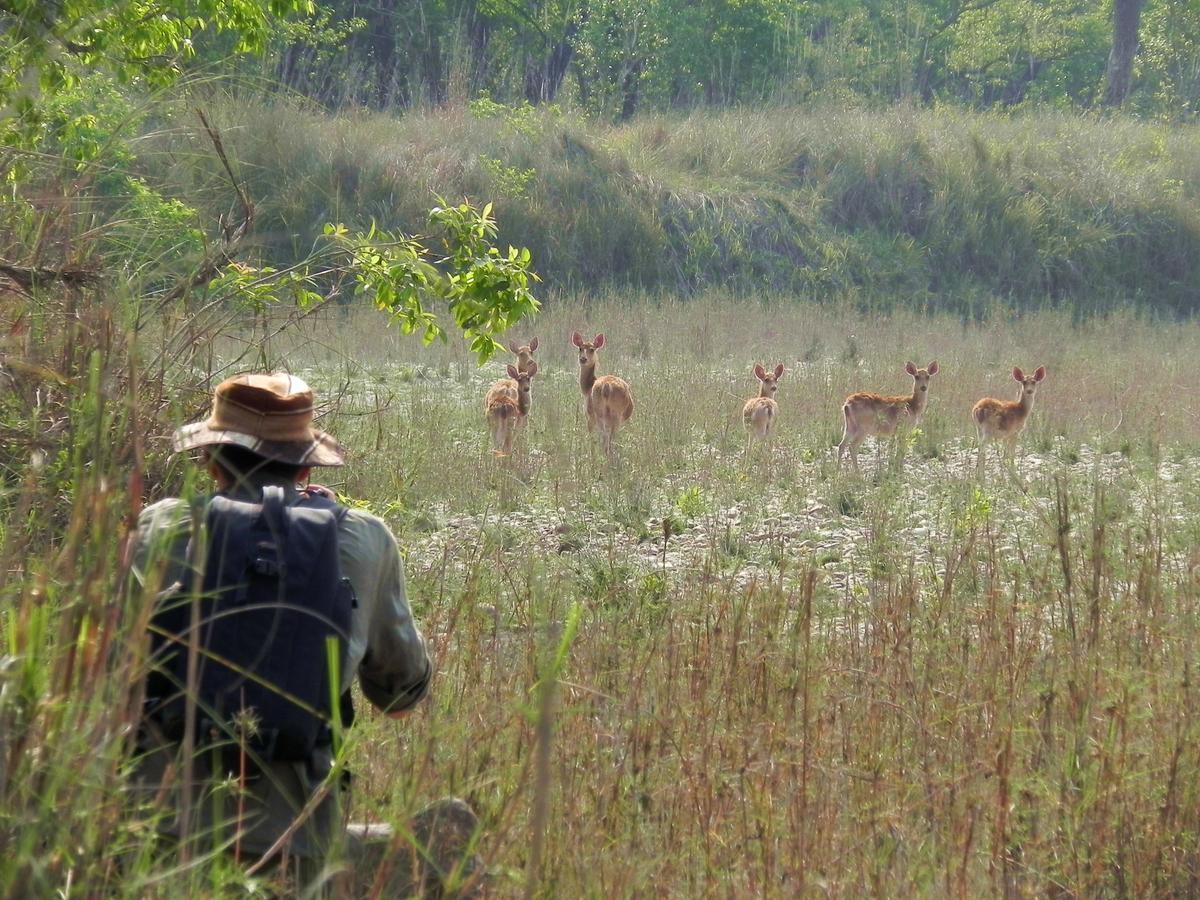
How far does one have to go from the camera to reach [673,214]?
28.7 m

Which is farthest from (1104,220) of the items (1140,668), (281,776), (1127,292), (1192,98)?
(281,776)

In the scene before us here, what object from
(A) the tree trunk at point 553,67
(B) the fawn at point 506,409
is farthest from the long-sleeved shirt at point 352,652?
(A) the tree trunk at point 553,67

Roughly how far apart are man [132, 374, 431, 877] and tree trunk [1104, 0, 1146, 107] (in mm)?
41450

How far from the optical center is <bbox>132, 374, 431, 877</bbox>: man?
10.8 feet

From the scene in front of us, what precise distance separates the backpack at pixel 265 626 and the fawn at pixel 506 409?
360 inches

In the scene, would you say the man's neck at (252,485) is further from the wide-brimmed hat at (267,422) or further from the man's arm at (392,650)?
the man's arm at (392,650)

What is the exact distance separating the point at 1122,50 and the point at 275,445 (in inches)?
1694

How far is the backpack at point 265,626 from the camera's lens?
10.6 ft

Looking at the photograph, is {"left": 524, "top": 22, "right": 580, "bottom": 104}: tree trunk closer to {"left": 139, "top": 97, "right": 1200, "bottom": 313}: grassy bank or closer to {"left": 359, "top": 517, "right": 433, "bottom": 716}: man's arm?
{"left": 139, "top": 97, "right": 1200, "bottom": 313}: grassy bank

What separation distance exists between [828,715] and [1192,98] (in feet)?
135

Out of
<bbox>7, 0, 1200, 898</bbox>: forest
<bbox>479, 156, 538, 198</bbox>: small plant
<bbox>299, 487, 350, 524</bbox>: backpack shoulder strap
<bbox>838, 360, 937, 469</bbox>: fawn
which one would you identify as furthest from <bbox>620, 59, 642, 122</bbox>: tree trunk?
→ <bbox>299, 487, 350, 524</bbox>: backpack shoulder strap

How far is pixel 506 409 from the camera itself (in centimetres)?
1358

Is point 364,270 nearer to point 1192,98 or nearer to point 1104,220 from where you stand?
point 1104,220

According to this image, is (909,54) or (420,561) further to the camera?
(909,54)
